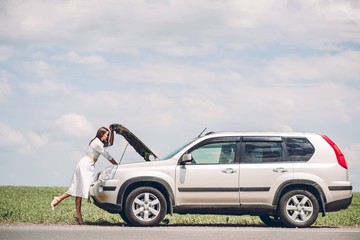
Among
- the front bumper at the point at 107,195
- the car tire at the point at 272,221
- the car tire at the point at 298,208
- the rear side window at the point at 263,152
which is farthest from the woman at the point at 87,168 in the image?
the car tire at the point at 272,221

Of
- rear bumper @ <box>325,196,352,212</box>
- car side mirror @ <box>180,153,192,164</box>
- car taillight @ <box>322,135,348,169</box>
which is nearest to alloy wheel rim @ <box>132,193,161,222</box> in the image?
car side mirror @ <box>180,153,192,164</box>

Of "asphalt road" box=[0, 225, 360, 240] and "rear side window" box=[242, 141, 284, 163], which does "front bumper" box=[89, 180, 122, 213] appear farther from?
"rear side window" box=[242, 141, 284, 163]

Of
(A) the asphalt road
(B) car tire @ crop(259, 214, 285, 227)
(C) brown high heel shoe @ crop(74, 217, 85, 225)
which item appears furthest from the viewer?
(B) car tire @ crop(259, 214, 285, 227)

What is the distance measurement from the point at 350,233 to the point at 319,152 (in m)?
2.06

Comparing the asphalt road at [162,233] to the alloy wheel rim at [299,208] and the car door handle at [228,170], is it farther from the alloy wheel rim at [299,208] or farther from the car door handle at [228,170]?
the car door handle at [228,170]

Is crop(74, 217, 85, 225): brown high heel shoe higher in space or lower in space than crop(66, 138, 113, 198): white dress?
lower

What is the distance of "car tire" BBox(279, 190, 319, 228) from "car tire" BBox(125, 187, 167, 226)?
2.47m

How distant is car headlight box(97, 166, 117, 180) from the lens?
16.1 metres

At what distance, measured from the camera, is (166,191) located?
16.0 meters

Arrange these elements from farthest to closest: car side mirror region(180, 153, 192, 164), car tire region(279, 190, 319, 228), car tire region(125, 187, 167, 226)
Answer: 1. car tire region(279, 190, 319, 228)
2. car tire region(125, 187, 167, 226)
3. car side mirror region(180, 153, 192, 164)

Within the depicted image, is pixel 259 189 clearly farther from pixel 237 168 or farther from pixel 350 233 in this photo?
pixel 350 233

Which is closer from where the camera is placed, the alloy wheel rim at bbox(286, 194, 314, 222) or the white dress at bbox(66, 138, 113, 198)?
the alloy wheel rim at bbox(286, 194, 314, 222)

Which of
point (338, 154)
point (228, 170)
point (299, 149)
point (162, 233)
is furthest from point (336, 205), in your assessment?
point (162, 233)

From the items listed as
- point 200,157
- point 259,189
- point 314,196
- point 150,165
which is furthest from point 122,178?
point 314,196
